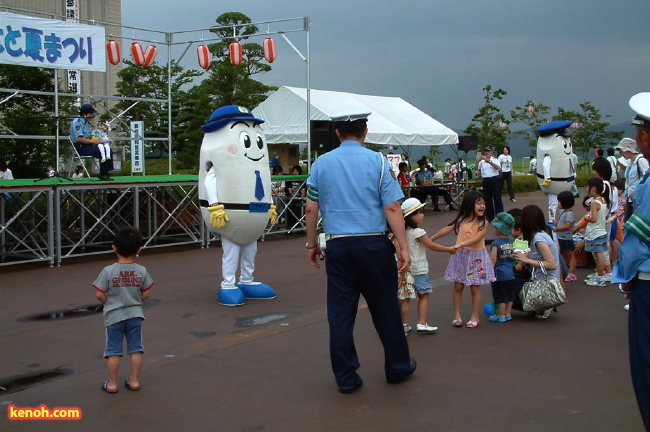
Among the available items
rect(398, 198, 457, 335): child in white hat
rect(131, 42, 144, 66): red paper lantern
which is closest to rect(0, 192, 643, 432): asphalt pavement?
rect(398, 198, 457, 335): child in white hat

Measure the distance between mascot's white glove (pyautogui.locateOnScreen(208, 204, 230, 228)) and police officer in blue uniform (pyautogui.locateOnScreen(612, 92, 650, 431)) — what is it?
5521 millimetres

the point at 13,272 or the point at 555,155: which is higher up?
the point at 555,155

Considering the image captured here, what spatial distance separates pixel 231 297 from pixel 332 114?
12.6 metres

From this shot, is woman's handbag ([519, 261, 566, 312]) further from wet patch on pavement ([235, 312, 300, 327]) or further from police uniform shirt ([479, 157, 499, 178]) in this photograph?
police uniform shirt ([479, 157, 499, 178])

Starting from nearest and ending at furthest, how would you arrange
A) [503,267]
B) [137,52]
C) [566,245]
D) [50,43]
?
[503,267], [566,245], [50,43], [137,52]

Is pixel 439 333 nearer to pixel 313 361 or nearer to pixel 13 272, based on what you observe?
pixel 313 361

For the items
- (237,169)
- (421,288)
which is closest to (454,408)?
(421,288)

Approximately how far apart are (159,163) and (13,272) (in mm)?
25187

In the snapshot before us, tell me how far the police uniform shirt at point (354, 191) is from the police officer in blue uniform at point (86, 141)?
336 inches

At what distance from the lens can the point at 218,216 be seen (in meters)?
8.70

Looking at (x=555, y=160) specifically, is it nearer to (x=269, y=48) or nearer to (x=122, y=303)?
(x=269, y=48)

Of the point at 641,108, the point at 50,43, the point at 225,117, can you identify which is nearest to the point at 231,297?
the point at 225,117

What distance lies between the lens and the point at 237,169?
895 cm

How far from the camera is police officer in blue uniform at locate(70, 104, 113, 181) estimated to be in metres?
13.1
